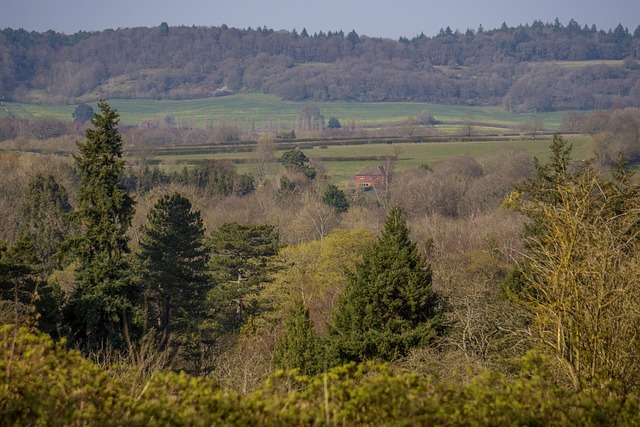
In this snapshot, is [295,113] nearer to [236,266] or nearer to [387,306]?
[236,266]

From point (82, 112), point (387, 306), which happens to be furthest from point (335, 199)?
point (82, 112)

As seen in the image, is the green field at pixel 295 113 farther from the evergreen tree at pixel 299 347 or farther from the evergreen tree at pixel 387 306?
the evergreen tree at pixel 387 306

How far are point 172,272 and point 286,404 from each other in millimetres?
24316

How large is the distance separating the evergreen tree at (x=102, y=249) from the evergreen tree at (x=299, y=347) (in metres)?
4.82

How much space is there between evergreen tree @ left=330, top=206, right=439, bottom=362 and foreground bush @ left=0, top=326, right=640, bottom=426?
11.3m

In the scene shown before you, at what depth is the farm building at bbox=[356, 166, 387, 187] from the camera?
79688 mm

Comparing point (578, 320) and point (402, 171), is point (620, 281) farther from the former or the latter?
point (402, 171)

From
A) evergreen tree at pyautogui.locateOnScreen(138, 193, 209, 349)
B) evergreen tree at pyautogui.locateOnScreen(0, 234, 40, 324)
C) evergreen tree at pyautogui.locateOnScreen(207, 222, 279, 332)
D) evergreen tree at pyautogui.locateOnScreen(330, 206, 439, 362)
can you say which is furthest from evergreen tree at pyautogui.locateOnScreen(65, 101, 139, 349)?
evergreen tree at pyautogui.locateOnScreen(207, 222, 279, 332)

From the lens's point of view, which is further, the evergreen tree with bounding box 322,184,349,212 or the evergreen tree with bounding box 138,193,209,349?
the evergreen tree with bounding box 322,184,349,212

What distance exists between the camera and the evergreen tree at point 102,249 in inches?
884

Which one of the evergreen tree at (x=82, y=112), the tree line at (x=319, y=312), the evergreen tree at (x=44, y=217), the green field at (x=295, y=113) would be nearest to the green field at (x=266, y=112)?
the green field at (x=295, y=113)

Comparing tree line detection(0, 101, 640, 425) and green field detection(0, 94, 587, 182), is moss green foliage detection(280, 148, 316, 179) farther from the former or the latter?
tree line detection(0, 101, 640, 425)

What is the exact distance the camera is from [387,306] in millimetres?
19734

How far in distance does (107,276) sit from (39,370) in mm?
16069
